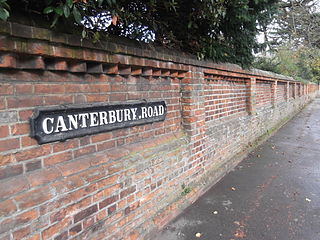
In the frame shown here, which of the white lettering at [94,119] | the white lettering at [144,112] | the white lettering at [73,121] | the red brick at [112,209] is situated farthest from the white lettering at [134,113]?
the red brick at [112,209]

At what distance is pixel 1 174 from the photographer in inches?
61.6

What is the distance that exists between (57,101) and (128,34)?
1.18 m

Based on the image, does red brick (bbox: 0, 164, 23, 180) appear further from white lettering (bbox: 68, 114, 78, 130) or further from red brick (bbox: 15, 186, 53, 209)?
white lettering (bbox: 68, 114, 78, 130)

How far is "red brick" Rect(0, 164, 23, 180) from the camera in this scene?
157 centimetres

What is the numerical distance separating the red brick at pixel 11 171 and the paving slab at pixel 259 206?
5.80ft

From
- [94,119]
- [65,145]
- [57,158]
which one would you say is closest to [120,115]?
[94,119]

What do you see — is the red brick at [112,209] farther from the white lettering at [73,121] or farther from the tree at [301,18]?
the tree at [301,18]

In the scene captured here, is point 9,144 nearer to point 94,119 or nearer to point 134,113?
point 94,119

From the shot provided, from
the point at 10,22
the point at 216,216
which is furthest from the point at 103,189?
the point at 216,216

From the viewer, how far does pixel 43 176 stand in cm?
175

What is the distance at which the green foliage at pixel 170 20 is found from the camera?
67.7 inches

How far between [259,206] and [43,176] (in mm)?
2937

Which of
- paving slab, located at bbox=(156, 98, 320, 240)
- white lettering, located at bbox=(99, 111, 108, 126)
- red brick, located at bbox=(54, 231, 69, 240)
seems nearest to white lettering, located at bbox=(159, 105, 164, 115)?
white lettering, located at bbox=(99, 111, 108, 126)

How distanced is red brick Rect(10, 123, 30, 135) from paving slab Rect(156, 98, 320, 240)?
1.91 meters
